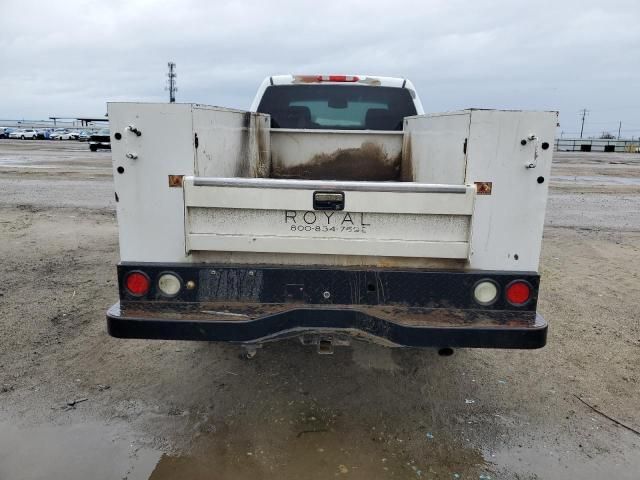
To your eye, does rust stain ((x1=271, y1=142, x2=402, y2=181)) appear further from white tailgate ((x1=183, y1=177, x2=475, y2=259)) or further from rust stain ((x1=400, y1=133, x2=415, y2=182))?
white tailgate ((x1=183, y1=177, x2=475, y2=259))

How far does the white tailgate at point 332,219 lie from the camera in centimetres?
304

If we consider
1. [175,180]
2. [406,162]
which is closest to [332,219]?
[175,180]

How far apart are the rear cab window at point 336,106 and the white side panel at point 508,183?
3.16 m

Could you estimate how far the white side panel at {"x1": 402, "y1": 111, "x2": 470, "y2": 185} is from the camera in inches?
125

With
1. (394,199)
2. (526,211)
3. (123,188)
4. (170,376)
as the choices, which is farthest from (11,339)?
(526,211)

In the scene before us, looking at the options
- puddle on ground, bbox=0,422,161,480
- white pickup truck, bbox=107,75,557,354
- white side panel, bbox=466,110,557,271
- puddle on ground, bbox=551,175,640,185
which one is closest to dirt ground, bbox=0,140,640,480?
puddle on ground, bbox=0,422,161,480

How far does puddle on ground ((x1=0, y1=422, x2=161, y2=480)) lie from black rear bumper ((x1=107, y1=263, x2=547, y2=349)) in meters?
0.71

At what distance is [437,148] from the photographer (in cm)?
371

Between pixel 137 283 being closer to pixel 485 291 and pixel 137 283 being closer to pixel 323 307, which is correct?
pixel 323 307

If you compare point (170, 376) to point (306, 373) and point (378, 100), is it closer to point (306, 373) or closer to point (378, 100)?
point (306, 373)

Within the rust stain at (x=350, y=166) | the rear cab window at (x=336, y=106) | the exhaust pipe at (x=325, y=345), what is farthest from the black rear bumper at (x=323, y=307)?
the rear cab window at (x=336, y=106)

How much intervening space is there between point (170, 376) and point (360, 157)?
9.32ft

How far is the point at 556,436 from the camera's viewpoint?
3.39 meters

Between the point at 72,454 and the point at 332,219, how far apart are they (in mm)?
2077
